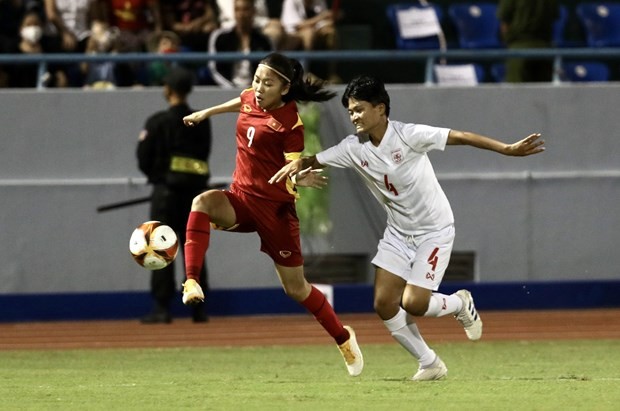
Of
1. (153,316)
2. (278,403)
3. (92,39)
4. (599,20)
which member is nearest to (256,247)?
(153,316)

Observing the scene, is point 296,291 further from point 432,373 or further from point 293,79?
point 293,79

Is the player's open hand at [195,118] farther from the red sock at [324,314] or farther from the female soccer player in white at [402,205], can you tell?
the red sock at [324,314]

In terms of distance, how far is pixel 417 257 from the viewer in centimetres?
1084

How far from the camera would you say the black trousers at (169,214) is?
16141 millimetres

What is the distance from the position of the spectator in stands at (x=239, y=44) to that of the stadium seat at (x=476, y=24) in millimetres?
2997

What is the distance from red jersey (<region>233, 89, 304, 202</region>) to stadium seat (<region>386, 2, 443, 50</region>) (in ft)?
27.6

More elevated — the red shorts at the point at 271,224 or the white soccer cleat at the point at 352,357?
the red shorts at the point at 271,224

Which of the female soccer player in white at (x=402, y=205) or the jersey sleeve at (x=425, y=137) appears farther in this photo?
the female soccer player in white at (x=402, y=205)

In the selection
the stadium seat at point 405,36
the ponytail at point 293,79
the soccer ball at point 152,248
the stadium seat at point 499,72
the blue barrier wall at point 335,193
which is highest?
the ponytail at point 293,79

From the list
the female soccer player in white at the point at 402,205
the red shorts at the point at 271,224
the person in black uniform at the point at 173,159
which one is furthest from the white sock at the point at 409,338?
the person in black uniform at the point at 173,159

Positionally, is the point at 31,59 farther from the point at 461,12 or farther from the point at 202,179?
the point at 461,12

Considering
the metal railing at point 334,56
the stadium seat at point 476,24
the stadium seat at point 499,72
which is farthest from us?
the stadium seat at point 476,24

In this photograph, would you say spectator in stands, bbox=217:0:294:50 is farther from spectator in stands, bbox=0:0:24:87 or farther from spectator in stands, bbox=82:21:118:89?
spectator in stands, bbox=0:0:24:87

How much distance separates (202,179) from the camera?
53.1ft
